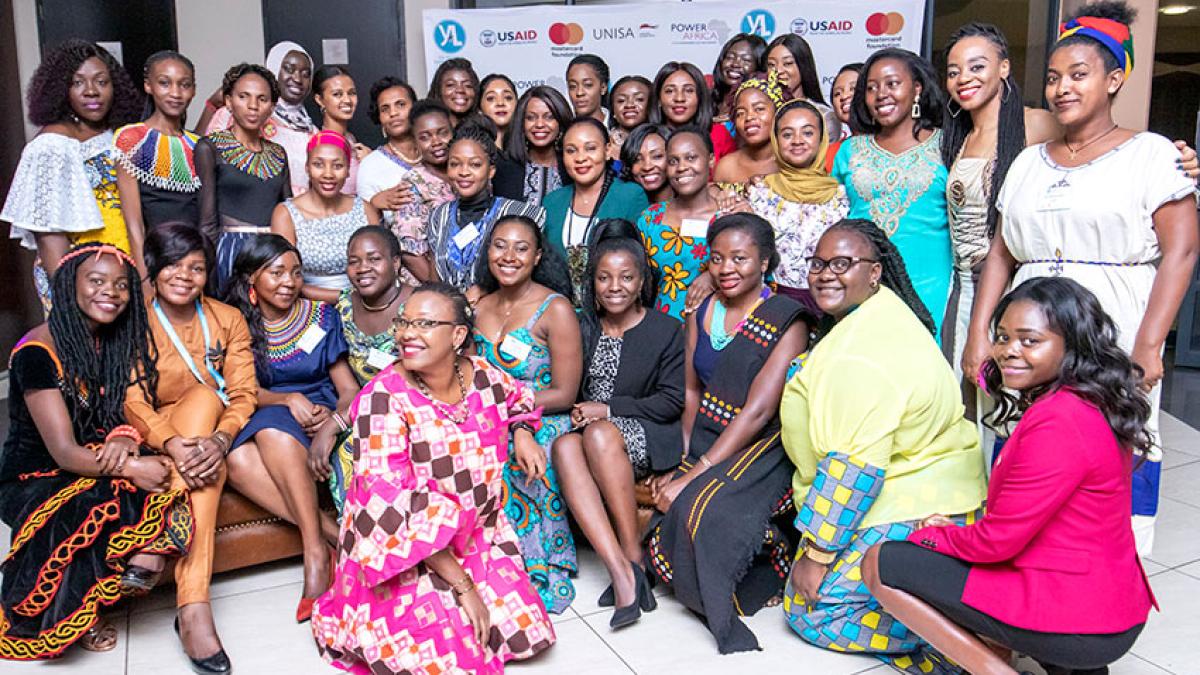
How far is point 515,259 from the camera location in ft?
10.6

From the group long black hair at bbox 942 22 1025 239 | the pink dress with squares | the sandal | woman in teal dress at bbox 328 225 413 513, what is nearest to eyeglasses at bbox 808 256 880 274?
long black hair at bbox 942 22 1025 239

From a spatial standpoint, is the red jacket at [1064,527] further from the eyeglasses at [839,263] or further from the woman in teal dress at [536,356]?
the woman in teal dress at [536,356]

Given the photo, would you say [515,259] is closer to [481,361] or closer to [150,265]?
[481,361]

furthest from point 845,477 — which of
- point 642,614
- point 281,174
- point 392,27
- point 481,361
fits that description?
point 392,27

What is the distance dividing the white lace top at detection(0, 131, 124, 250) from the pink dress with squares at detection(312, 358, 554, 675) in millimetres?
1920

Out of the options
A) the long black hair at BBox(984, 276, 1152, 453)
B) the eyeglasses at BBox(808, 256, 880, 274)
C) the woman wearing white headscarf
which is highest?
the woman wearing white headscarf

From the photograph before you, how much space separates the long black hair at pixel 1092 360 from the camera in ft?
6.80

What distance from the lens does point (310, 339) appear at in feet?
11.0

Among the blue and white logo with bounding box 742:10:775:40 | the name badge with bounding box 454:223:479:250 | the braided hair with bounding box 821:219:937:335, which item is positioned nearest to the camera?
the braided hair with bounding box 821:219:937:335

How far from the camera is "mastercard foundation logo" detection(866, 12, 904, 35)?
615 cm

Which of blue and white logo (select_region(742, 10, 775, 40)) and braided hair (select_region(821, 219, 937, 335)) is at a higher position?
blue and white logo (select_region(742, 10, 775, 40))

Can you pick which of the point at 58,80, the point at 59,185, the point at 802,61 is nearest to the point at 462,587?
the point at 59,185

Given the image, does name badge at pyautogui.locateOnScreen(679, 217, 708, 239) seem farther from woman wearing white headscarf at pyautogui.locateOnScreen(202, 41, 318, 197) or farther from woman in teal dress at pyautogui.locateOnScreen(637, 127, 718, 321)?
woman wearing white headscarf at pyautogui.locateOnScreen(202, 41, 318, 197)

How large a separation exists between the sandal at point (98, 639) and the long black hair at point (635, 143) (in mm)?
2385
